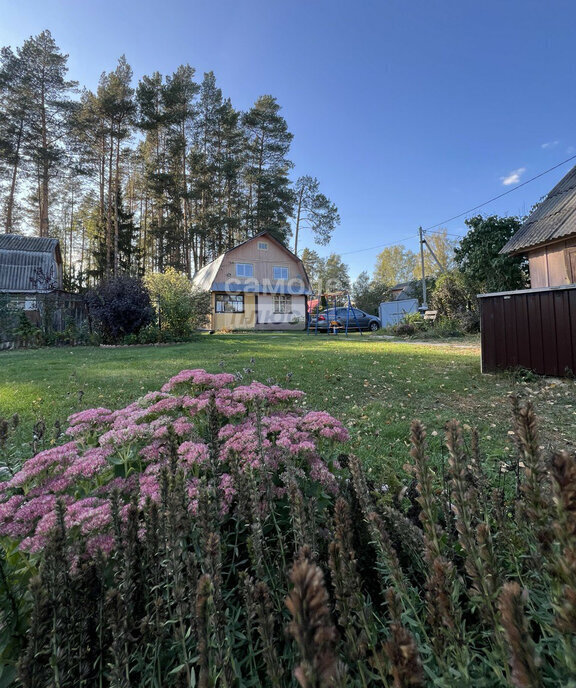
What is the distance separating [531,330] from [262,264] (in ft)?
71.6

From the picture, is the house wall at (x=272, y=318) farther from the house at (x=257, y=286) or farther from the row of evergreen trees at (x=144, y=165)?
the row of evergreen trees at (x=144, y=165)

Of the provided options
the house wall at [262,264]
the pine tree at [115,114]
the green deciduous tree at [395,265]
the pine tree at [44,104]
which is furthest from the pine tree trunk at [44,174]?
the green deciduous tree at [395,265]

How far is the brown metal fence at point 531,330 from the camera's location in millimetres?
5148

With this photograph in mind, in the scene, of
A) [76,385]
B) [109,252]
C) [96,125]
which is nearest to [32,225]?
[109,252]

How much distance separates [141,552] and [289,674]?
22.1 inches

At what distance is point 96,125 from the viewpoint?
75.6 feet

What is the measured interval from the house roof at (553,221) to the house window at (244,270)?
16955 millimetres

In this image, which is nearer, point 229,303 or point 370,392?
point 370,392

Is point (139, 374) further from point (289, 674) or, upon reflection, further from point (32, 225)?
point (32, 225)

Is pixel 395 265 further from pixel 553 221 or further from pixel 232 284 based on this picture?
pixel 553 221

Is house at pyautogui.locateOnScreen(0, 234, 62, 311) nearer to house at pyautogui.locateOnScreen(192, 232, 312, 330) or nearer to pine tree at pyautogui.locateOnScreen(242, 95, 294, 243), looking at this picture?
house at pyautogui.locateOnScreen(192, 232, 312, 330)

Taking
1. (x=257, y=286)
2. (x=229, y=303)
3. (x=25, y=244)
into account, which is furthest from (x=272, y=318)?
(x=25, y=244)

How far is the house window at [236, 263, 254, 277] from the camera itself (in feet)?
80.9

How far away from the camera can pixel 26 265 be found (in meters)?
19.8
